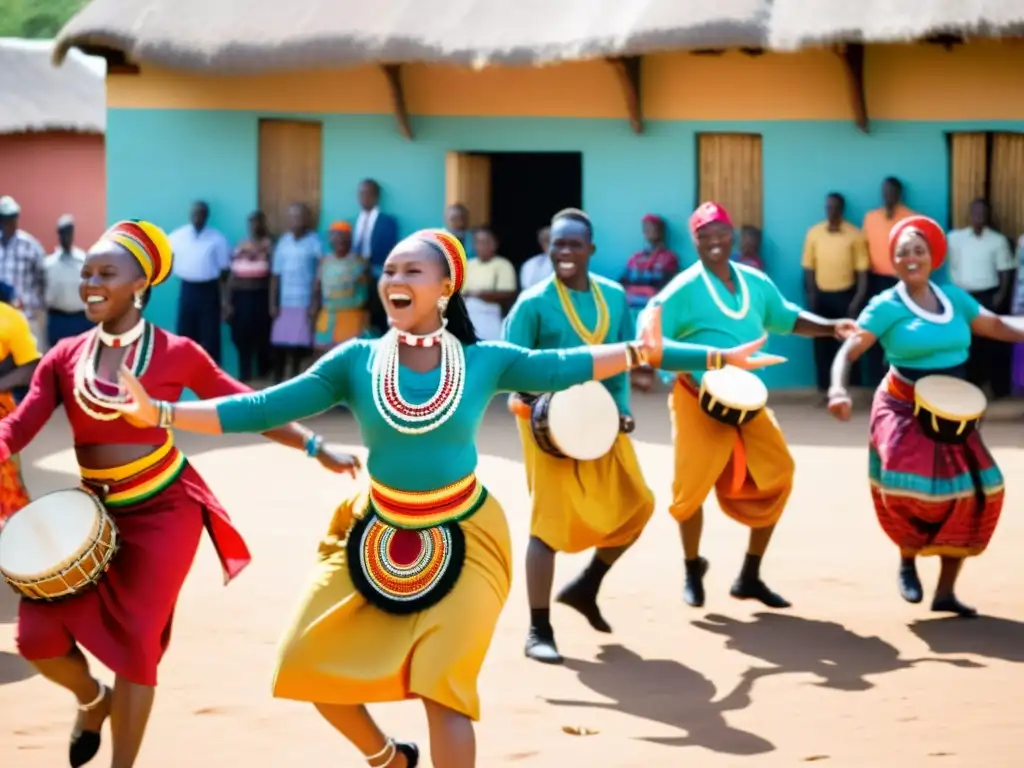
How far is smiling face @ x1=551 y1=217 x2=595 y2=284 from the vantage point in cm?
784

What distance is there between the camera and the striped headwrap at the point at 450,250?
5.56 meters

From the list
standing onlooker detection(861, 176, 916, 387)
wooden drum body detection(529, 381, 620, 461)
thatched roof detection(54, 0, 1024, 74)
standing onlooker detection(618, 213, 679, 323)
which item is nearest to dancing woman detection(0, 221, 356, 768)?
wooden drum body detection(529, 381, 620, 461)

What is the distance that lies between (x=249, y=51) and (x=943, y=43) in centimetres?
615

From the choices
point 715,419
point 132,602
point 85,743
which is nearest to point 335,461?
point 132,602

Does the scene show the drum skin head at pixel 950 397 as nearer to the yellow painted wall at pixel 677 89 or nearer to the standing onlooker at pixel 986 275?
the standing onlooker at pixel 986 275

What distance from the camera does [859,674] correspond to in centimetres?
732

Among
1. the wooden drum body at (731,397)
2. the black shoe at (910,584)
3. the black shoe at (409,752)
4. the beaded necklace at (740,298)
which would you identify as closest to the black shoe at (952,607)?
the black shoe at (910,584)

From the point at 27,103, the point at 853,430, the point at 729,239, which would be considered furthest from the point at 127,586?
the point at 27,103

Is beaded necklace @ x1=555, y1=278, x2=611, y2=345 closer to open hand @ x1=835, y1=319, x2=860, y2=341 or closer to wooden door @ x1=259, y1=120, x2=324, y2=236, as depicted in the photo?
open hand @ x1=835, y1=319, x2=860, y2=341

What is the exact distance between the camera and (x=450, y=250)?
5594 mm

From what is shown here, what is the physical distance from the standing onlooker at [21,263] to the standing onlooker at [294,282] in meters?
2.11

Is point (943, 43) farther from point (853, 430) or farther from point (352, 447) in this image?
point (352, 447)

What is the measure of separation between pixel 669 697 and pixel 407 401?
2146mm

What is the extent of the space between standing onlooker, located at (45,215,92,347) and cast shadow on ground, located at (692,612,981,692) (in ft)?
34.9
